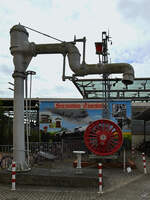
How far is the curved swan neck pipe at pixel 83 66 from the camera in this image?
8586 millimetres

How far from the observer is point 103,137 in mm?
10734

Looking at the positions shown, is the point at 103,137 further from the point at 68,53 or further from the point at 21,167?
the point at 68,53

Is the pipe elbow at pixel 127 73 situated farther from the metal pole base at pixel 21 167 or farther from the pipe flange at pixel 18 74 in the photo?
the metal pole base at pixel 21 167

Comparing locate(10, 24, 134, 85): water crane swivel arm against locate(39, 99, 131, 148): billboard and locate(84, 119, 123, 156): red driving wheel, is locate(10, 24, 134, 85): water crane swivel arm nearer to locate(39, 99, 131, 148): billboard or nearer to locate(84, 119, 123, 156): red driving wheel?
locate(84, 119, 123, 156): red driving wheel

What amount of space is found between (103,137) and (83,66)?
3.72 meters

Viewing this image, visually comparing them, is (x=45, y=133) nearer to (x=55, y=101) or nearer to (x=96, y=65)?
(x=55, y=101)

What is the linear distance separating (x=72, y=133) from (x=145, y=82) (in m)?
8.79

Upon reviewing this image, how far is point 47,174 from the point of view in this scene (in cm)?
798

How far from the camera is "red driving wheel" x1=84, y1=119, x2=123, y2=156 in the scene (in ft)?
35.2

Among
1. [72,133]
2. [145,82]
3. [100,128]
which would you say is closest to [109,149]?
[100,128]

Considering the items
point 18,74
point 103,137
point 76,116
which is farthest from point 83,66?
point 76,116

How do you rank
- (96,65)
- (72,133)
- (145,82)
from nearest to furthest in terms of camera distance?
(96,65)
(72,133)
(145,82)

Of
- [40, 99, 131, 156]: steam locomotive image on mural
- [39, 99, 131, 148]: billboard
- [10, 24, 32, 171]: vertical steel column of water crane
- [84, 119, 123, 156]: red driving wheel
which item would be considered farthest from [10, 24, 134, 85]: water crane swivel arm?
[39, 99, 131, 148]: billboard

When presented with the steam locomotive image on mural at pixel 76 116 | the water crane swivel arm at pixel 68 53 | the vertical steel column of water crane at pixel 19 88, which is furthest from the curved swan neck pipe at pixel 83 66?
the steam locomotive image on mural at pixel 76 116
